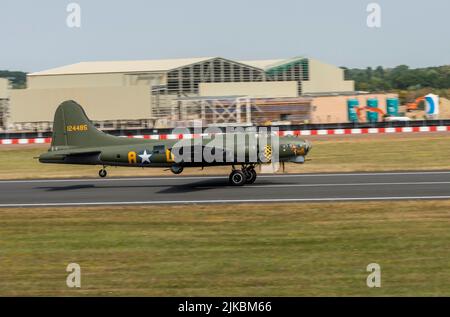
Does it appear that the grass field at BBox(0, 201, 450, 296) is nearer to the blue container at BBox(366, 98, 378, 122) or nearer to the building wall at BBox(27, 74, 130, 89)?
the blue container at BBox(366, 98, 378, 122)

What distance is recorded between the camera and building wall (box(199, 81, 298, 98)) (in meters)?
81.9

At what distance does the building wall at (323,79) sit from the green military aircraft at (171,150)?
224 feet

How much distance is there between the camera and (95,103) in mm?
68562

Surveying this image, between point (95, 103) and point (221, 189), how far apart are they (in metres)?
46.3

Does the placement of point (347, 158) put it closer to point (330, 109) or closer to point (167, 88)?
point (330, 109)

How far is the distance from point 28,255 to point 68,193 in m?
10.4

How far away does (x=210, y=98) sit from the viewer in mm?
71188

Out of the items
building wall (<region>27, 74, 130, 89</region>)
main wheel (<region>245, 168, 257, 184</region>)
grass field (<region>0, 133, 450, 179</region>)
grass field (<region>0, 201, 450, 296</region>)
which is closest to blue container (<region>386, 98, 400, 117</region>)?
building wall (<region>27, 74, 130, 89</region>)

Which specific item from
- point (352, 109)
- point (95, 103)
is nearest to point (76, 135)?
point (95, 103)

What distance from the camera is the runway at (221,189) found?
2227cm

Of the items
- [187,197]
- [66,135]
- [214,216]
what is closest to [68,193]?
[66,135]

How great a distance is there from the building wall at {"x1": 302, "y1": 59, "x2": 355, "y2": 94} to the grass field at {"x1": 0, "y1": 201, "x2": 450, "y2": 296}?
75194mm

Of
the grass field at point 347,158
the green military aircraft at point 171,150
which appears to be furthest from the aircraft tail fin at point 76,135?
the grass field at point 347,158
